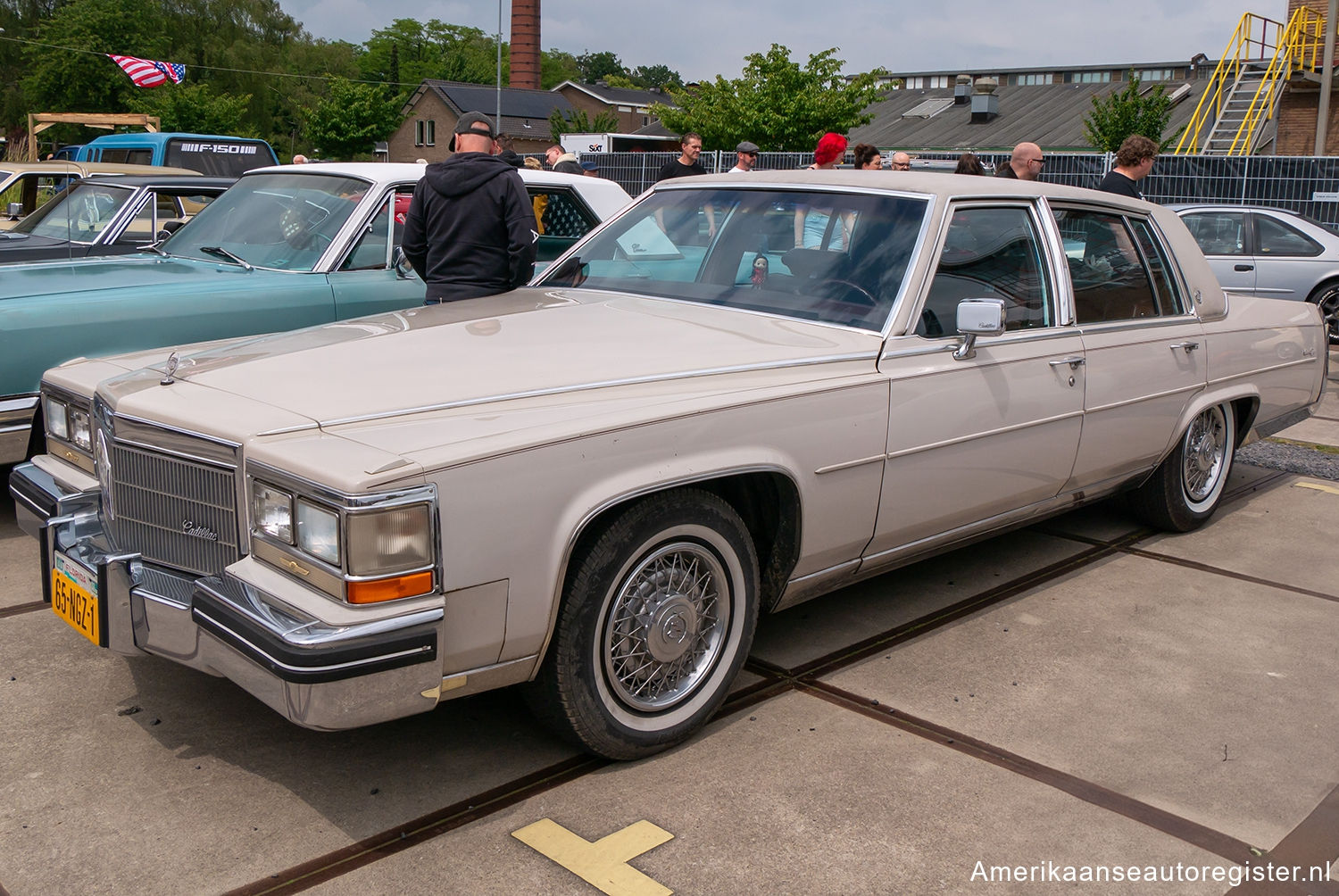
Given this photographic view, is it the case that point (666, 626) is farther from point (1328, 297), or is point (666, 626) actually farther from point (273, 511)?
point (1328, 297)

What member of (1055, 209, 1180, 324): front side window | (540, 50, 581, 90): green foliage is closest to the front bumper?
(1055, 209, 1180, 324): front side window

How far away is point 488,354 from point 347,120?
205 feet

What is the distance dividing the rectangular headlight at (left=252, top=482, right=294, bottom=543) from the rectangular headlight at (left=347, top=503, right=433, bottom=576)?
9.2 inches

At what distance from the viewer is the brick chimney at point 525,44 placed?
3194 inches

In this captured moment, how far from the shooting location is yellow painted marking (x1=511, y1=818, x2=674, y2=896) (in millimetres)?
2689

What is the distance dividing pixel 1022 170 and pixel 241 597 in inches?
268

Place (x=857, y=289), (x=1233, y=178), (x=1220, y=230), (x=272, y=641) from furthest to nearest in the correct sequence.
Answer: (x=1233, y=178) → (x=1220, y=230) → (x=857, y=289) → (x=272, y=641)

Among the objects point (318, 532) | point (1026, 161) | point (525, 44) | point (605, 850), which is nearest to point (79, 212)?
point (1026, 161)

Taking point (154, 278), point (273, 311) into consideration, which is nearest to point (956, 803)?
point (273, 311)

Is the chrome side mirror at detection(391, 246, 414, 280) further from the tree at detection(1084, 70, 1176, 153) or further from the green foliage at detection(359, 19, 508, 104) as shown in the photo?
the green foliage at detection(359, 19, 508, 104)

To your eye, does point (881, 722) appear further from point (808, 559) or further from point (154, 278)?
point (154, 278)

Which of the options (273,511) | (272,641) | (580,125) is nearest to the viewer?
(272,641)

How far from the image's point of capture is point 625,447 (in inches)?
119

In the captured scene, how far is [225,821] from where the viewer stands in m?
2.92
